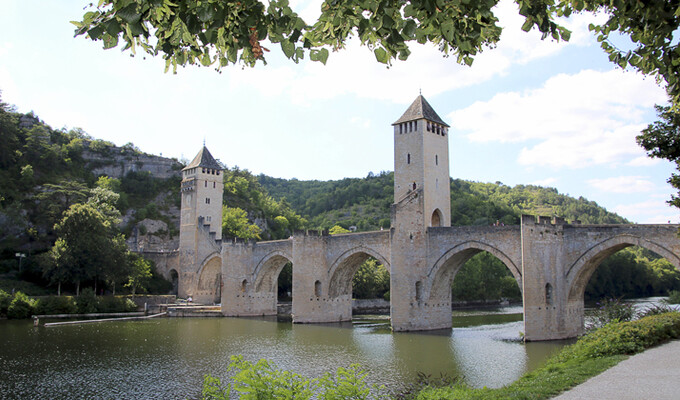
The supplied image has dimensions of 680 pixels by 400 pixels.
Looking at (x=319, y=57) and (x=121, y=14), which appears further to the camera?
(x=319, y=57)

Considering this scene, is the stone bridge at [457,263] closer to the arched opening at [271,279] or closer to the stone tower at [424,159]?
the arched opening at [271,279]

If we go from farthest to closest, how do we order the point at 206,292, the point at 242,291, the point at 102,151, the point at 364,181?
the point at 364,181, the point at 102,151, the point at 206,292, the point at 242,291

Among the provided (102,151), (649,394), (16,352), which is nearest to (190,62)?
(649,394)

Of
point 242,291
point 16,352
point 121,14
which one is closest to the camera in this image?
point 121,14

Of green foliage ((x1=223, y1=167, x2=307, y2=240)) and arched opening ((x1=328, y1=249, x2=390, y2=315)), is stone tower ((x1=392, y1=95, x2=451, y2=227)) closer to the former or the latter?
arched opening ((x1=328, y1=249, x2=390, y2=315))

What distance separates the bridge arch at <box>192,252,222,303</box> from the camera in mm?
42719

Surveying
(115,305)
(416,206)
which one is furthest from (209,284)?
(416,206)

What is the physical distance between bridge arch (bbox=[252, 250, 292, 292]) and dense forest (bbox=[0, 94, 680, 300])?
8.43 metres

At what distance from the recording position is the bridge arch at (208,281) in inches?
1682

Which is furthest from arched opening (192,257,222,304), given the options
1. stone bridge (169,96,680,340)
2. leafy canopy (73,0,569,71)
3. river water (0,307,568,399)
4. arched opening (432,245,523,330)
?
leafy canopy (73,0,569,71)

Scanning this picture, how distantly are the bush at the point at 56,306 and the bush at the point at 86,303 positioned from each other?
43 centimetres

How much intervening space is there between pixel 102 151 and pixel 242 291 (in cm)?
3806

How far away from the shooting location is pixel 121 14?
3145 millimetres

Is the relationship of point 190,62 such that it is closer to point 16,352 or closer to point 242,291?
point 16,352
